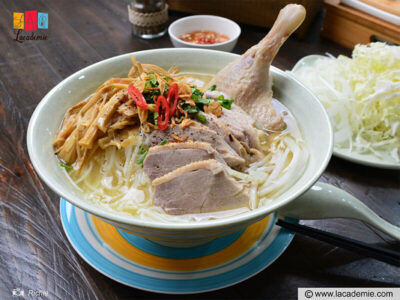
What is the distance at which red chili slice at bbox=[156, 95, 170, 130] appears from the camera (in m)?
1.48

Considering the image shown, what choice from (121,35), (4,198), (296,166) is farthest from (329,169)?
(121,35)

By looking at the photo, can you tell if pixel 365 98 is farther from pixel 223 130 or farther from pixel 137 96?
pixel 137 96

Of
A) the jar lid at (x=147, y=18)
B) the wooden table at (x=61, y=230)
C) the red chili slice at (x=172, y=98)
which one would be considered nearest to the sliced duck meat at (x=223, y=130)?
the red chili slice at (x=172, y=98)

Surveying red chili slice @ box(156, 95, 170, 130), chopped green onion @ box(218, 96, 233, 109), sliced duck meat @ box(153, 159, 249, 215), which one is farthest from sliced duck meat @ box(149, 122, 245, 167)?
chopped green onion @ box(218, 96, 233, 109)

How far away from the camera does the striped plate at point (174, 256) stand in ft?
4.20

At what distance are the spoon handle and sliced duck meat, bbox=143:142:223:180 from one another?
0.41 meters

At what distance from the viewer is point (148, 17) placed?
3.14 m

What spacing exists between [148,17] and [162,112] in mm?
1927

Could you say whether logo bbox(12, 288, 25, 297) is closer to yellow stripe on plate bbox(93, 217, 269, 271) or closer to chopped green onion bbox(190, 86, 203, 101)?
yellow stripe on plate bbox(93, 217, 269, 271)

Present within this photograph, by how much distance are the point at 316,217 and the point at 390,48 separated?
158 cm

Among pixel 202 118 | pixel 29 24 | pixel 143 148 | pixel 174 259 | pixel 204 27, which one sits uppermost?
pixel 202 118

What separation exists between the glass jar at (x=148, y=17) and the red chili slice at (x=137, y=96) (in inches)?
70.2

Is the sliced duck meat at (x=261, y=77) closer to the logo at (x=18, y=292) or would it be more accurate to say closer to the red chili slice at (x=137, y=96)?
the red chili slice at (x=137, y=96)

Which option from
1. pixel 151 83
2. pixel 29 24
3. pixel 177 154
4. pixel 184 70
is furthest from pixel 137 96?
pixel 29 24
